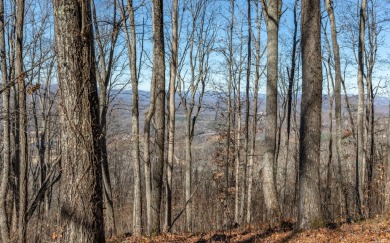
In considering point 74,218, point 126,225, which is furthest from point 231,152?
point 74,218

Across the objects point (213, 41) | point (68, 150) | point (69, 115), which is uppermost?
A: point (213, 41)

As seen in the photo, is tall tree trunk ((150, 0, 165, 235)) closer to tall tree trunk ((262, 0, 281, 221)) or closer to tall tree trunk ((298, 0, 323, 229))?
tall tree trunk ((262, 0, 281, 221))

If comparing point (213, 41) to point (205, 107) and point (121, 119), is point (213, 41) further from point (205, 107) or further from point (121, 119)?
point (121, 119)

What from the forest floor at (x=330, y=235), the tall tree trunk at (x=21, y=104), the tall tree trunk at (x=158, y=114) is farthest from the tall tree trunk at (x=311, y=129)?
the tall tree trunk at (x=21, y=104)

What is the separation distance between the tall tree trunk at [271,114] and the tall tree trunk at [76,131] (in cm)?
590

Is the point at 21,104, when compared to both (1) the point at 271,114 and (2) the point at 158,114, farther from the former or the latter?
(1) the point at 271,114

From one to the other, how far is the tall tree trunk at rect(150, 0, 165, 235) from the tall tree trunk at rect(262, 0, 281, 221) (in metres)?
2.77

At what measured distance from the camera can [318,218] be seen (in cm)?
656

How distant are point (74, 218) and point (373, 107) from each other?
1789 centimetres

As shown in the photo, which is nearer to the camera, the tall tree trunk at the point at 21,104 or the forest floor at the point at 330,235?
the forest floor at the point at 330,235

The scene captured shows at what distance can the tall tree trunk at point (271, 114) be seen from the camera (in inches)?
348

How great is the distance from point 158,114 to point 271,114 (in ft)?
10.3

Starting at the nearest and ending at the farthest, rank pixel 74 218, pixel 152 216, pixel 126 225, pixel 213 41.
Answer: pixel 74 218
pixel 152 216
pixel 213 41
pixel 126 225

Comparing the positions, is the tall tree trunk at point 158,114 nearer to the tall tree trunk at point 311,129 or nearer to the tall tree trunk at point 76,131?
the tall tree trunk at point 311,129
